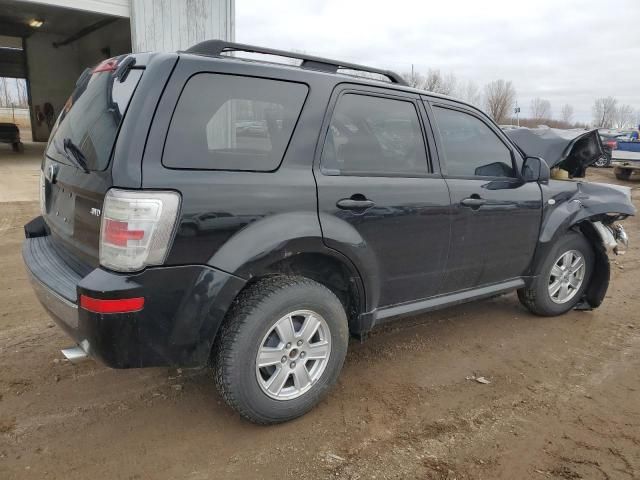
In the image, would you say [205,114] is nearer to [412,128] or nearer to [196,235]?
[196,235]

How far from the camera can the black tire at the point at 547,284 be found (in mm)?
4129

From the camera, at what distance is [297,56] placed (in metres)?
2.78

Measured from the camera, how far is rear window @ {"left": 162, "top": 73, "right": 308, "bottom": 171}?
2.30m

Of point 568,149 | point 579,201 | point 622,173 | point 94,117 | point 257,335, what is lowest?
point 622,173

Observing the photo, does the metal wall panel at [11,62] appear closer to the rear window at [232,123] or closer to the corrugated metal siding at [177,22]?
the corrugated metal siding at [177,22]

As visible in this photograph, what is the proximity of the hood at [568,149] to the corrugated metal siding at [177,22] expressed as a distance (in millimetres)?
8369

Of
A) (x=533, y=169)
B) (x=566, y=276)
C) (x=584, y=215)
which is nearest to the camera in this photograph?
(x=533, y=169)

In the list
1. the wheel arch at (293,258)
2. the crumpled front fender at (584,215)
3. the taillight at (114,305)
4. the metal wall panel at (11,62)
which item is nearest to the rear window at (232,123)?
the wheel arch at (293,258)

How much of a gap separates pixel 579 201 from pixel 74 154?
3.89m

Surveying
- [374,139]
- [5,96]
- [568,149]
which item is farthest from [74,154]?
[5,96]

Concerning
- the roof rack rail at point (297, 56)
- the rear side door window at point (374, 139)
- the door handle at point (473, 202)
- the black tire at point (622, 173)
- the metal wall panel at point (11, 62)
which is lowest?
the black tire at point (622, 173)

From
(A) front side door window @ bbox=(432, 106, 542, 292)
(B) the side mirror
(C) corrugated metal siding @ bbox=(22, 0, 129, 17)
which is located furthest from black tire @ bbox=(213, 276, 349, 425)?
(C) corrugated metal siding @ bbox=(22, 0, 129, 17)

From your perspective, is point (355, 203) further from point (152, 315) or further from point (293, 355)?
point (152, 315)

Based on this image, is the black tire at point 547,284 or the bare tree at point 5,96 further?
the bare tree at point 5,96
